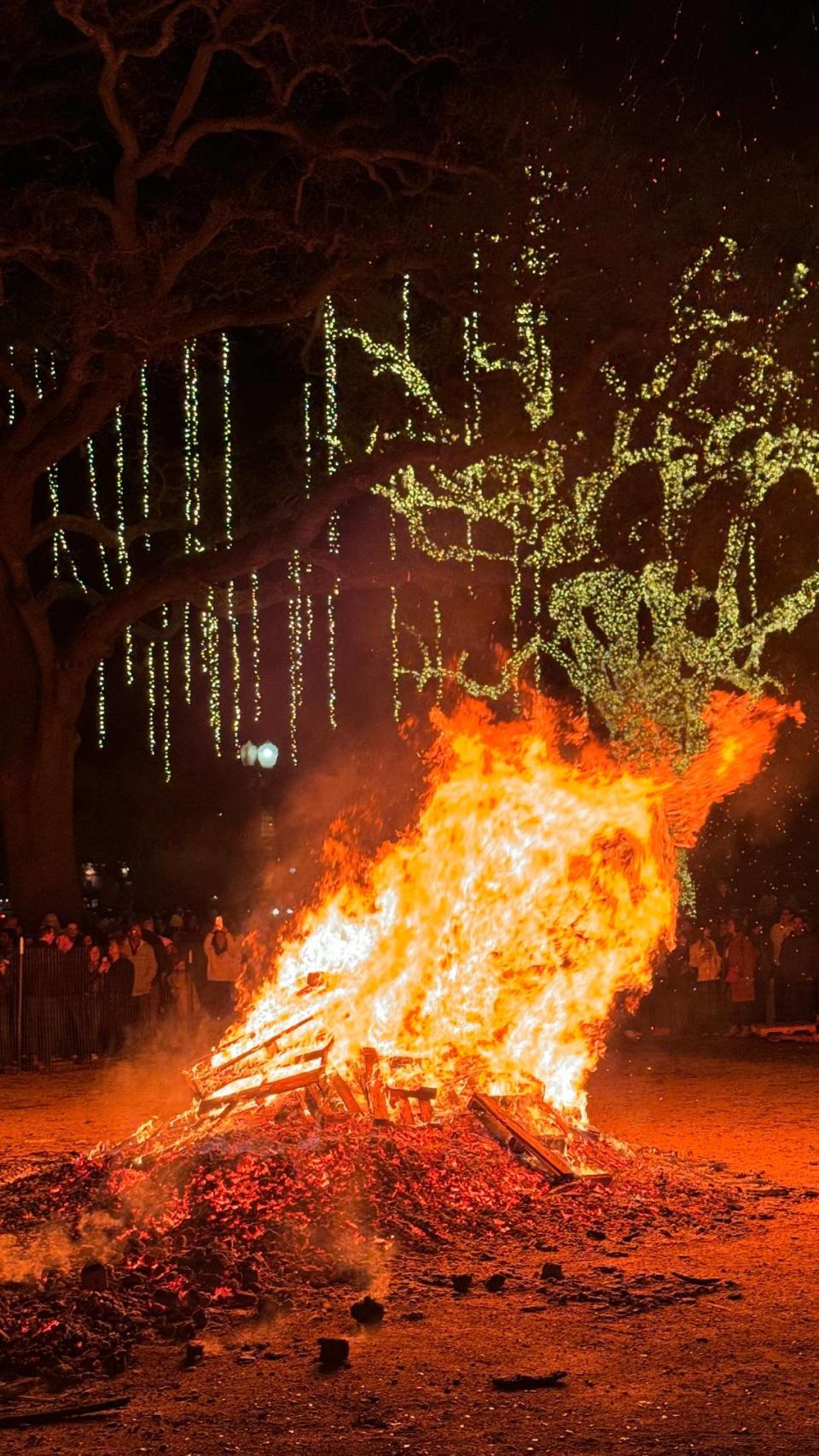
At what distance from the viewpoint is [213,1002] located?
57.2ft

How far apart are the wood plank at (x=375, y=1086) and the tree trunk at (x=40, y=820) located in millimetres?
10240

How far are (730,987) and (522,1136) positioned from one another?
8.66 m

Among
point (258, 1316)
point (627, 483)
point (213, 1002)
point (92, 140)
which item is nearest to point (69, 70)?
point (92, 140)

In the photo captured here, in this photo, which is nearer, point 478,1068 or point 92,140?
point 478,1068

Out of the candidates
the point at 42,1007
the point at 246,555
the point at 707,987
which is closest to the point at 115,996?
the point at 42,1007

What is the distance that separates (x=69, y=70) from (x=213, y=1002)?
11.1 meters

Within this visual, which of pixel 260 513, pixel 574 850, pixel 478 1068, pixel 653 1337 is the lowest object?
pixel 653 1337

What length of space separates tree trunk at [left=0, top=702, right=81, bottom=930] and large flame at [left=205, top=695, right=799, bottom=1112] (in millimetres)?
8980

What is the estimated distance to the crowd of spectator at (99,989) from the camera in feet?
53.4

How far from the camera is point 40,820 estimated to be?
19.7 meters

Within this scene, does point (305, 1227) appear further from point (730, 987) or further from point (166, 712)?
point (166, 712)

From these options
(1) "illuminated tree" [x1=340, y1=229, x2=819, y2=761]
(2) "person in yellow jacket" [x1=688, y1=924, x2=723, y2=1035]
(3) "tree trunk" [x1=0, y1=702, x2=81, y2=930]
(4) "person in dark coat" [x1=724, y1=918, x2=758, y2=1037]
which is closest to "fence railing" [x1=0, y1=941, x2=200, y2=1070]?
(3) "tree trunk" [x1=0, y1=702, x2=81, y2=930]

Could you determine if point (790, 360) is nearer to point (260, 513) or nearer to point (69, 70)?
point (260, 513)

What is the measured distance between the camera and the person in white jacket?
1734cm
